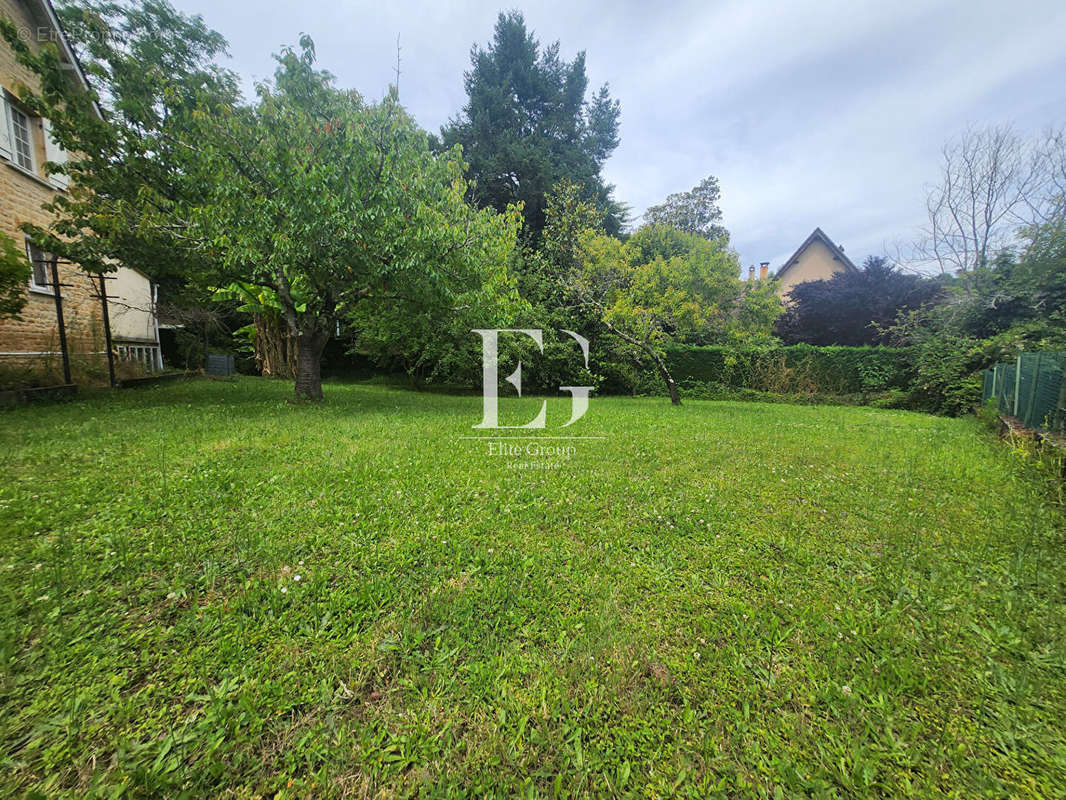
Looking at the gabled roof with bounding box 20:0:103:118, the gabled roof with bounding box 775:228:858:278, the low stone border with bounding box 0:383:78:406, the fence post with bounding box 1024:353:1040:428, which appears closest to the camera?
the fence post with bounding box 1024:353:1040:428

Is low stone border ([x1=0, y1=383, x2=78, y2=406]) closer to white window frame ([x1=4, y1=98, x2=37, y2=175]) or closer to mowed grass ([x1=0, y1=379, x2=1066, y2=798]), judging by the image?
mowed grass ([x1=0, y1=379, x2=1066, y2=798])

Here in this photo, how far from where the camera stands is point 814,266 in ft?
81.7

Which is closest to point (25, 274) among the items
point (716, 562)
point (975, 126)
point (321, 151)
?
point (321, 151)

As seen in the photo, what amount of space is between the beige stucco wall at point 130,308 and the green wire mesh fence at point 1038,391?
66.6 ft

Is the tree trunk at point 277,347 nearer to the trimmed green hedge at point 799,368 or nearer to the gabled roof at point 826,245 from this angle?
the trimmed green hedge at point 799,368

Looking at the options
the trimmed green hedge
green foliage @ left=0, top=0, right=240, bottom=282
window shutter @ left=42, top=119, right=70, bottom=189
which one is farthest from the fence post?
window shutter @ left=42, top=119, right=70, bottom=189

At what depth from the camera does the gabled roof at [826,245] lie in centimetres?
2402

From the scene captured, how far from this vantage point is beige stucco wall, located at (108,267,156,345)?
11891 mm

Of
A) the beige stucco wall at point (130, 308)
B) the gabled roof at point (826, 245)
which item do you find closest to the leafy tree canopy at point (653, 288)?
the beige stucco wall at point (130, 308)

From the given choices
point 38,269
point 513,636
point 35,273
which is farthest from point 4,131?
point 513,636

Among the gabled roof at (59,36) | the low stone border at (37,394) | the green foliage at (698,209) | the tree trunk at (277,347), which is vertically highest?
the green foliage at (698,209)

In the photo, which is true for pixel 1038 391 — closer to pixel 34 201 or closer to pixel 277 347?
pixel 34 201

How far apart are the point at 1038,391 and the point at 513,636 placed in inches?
346

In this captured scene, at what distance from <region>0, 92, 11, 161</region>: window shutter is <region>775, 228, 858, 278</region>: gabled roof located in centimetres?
3086
